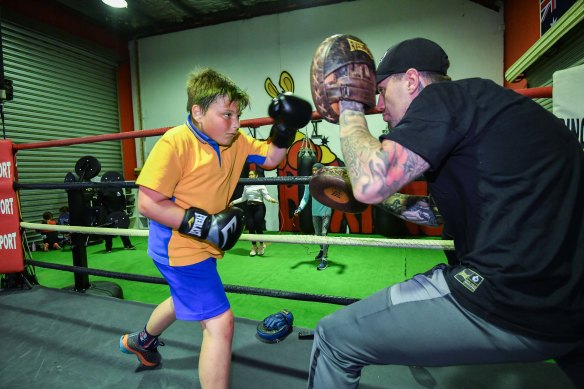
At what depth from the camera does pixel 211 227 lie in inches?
40.7

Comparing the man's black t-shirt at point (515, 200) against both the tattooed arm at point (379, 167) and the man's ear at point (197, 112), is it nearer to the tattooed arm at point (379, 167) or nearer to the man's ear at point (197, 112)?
the tattooed arm at point (379, 167)

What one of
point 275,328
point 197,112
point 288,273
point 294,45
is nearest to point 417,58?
point 197,112

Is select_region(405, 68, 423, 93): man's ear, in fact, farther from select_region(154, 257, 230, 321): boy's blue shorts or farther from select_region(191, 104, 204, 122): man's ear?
select_region(154, 257, 230, 321): boy's blue shorts

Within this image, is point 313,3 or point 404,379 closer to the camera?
point 404,379

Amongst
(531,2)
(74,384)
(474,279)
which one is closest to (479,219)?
(474,279)

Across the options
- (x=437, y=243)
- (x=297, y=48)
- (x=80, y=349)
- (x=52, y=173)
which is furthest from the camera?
(x=297, y=48)

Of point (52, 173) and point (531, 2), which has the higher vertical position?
point (531, 2)

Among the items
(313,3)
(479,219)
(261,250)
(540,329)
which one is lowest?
(261,250)

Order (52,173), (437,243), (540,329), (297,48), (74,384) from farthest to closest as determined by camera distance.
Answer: (297,48)
(52,173)
(74,384)
(437,243)
(540,329)

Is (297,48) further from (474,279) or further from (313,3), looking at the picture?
(474,279)

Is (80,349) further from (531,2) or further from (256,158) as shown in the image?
(531,2)

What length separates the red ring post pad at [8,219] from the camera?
219 cm

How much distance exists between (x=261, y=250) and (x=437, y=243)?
3.53 metres

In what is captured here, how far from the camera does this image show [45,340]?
1.66m
